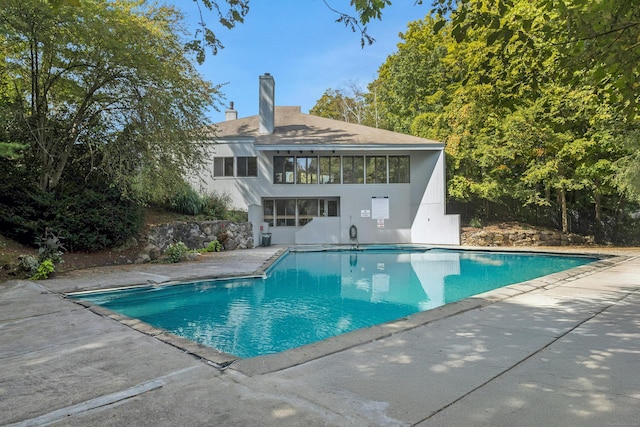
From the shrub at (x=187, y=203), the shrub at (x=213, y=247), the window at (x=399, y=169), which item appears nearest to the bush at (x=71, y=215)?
the shrub at (x=187, y=203)

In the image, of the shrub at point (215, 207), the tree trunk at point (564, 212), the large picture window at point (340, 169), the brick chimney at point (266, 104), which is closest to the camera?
the shrub at point (215, 207)

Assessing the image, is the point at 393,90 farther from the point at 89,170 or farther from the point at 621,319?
the point at 621,319

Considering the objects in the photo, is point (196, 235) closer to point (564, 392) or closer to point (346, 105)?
point (564, 392)

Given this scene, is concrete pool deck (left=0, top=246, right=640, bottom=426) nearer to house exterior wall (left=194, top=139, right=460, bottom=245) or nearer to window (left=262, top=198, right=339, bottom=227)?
house exterior wall (left=194, top=139, right=460, bottom=245)

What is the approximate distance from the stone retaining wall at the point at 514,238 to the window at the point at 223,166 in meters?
11.6

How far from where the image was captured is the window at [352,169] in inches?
750

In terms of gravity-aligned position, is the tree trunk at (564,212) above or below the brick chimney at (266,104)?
below

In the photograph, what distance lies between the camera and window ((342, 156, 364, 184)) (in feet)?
62.5

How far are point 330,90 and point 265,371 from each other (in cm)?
3576

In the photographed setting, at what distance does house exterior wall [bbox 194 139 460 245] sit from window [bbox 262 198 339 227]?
0.38 metres

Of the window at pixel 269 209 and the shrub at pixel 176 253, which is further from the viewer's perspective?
the window at pixel 269 209

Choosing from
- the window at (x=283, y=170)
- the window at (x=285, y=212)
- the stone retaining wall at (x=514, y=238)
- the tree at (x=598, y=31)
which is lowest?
the stone retaining wall at (x=514, y=238)

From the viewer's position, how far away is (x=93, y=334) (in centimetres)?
399

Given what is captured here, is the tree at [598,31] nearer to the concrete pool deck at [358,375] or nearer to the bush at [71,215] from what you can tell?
the concrete pool deck at [358,375]
